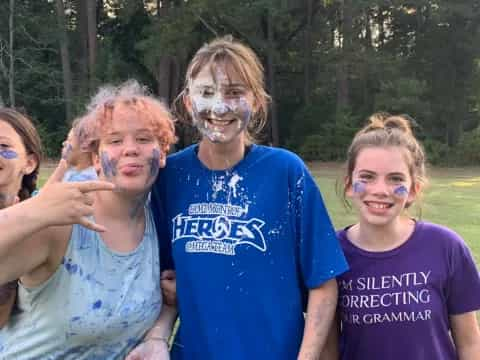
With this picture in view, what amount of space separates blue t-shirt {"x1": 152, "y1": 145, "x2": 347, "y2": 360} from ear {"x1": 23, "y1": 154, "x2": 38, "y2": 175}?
881 millimetres

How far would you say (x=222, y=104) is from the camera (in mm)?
2215

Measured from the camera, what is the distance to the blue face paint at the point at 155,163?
2.13 m

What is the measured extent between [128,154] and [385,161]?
1054 mm

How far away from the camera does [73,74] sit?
1330 inches

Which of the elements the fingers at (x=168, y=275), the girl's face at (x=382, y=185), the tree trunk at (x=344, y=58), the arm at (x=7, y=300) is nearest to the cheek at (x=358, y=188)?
the girl's face at (x=382, y=185)

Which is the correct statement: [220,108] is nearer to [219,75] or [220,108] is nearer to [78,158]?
[219,75]

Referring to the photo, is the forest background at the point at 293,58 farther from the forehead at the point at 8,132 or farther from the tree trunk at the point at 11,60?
the forehead at the point at 8,132

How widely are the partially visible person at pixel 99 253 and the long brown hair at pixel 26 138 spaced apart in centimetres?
51

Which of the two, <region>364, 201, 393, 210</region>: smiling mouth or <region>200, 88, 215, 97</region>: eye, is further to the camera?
<region>364, 201, 393, 210</region>: smiling mouth

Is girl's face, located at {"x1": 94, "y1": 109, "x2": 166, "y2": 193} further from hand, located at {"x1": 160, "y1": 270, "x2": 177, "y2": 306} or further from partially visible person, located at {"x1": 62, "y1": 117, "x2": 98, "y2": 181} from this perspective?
hand, located at {"x1": 160, "y1": 270, "x2": 177, "y2": 306}

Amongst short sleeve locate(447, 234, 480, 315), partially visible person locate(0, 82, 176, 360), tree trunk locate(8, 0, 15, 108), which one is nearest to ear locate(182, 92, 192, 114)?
partially visible person locate(0, 82, 176, 360)

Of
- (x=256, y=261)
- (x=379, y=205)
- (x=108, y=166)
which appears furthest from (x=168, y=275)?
(x=379, y=205)

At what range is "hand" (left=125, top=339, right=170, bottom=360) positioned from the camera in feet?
6.75

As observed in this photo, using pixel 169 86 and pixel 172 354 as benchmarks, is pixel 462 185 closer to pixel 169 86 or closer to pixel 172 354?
pixel 169 86
